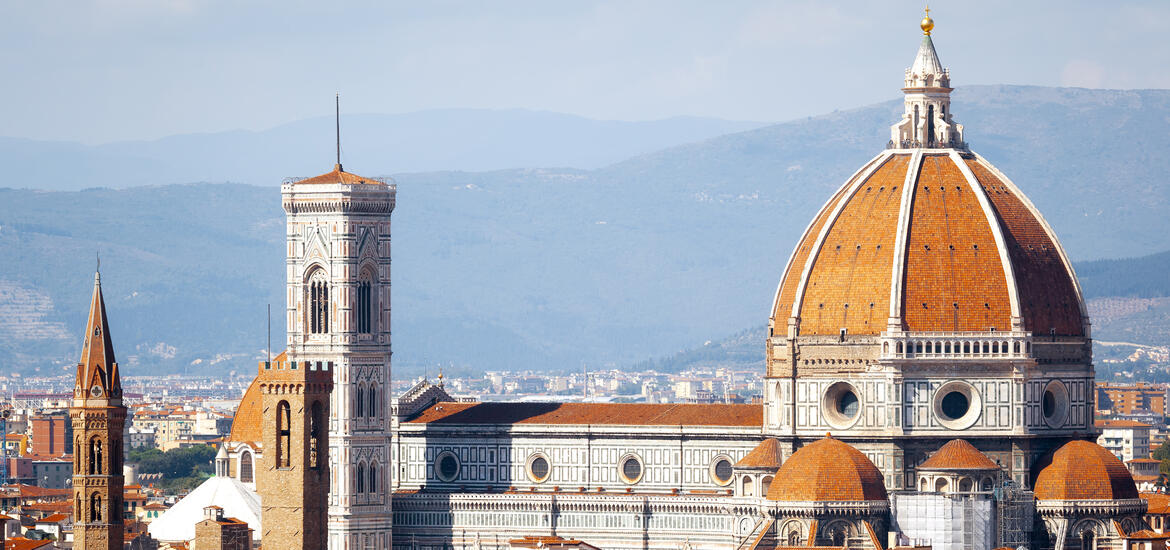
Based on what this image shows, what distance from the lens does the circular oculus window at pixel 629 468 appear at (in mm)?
109312

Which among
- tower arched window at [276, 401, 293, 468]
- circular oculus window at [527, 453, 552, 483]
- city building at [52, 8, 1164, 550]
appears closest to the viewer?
tower arched window at [276, 401, 293, 468]

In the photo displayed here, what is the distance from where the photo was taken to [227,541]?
318 ft

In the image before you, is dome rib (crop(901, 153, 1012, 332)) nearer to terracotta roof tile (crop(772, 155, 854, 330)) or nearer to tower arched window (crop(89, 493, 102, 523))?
terracotta roof tile (crop(772, 155, 854, 330))

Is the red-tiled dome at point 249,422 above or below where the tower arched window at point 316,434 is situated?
above

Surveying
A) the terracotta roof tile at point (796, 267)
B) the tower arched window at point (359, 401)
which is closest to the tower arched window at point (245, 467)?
the tower arched window at point (359, 401)

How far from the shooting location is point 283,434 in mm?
83312

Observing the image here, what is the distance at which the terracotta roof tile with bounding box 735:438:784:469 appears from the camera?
10275 cm

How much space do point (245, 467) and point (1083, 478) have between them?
39.4m

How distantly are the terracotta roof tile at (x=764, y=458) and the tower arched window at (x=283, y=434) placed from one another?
79.1ft

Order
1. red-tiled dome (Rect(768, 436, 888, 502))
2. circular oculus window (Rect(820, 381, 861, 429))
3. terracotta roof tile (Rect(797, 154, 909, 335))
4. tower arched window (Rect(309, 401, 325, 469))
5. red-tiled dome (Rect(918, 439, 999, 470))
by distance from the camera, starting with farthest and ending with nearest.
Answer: circular oculus window (Rect(820, 381, 861, 429)), terracotta roof tile (Rect(797, 154, 909, 335)), red-tiled dome (Rect(918, 439, 999, 470)), red-tiled dome (Rect(768, 436, 888, 502)), tower arched window (Rect(309, 401, 325, 469))

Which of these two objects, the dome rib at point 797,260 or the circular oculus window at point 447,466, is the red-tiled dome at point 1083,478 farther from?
the circular oculus window at point 447,466

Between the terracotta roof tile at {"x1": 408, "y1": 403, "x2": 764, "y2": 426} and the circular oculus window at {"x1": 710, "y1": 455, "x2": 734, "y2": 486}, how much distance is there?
1355 millimetres

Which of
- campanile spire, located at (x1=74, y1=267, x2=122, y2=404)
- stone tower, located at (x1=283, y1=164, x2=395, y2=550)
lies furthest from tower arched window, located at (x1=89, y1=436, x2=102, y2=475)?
stone tower, located at (x1=283, y1=164, x2=395, y2=550)

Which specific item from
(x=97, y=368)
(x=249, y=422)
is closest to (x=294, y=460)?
(x=97, y=368)
